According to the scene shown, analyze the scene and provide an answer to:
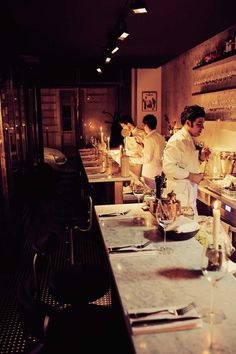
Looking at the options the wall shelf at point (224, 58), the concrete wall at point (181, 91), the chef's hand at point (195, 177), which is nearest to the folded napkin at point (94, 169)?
the chef's hand at point (195, 177)

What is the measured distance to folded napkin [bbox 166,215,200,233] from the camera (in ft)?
7.13

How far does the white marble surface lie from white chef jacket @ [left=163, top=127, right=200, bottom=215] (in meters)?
1.53

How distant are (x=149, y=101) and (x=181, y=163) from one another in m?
6.17

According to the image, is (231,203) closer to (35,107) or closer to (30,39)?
(30,39)

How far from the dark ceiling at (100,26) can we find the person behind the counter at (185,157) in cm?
144

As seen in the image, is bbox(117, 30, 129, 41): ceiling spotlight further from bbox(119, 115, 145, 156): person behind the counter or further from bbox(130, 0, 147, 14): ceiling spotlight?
bbox(119, 115, 145, 156): person behind the counter

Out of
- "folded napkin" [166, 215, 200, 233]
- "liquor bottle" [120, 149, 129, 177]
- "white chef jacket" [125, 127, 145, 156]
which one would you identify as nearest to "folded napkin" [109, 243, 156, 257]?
"folded napkin" [166, 215, 200, 233]

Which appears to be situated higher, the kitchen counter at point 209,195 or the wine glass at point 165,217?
the wine glass at point 165,217

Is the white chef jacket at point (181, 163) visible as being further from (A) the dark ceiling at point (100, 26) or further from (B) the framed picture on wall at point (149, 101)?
(B) the framed picture on wall at point (149, 101)

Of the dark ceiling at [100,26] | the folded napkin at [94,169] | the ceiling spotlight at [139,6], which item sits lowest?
the folded napkin at [94,169]

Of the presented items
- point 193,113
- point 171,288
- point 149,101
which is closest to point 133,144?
point 149,101

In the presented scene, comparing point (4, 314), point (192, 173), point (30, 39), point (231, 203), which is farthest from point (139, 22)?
point (4, 314)

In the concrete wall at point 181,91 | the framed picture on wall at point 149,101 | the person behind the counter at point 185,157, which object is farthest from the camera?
the framed picture on wall at point 149,101

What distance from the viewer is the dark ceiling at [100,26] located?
13.9 ft
